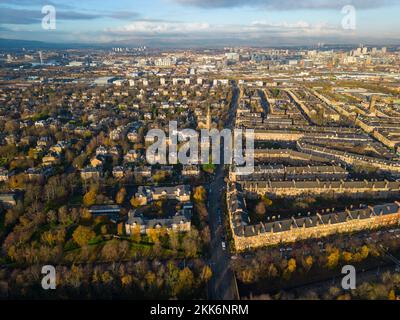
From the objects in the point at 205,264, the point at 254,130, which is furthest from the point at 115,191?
the point at 254,130

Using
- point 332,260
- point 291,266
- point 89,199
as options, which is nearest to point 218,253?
point 291,266

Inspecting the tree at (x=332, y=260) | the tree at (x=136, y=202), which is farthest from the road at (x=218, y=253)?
the tree at (x=332, y=260)

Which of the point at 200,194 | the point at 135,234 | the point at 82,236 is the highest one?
the point at 200,194

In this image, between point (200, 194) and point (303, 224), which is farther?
point (200, 194)

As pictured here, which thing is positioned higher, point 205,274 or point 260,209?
point 260,209

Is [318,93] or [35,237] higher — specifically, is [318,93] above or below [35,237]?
A: above

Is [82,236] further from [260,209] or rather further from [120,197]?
[260,209]
